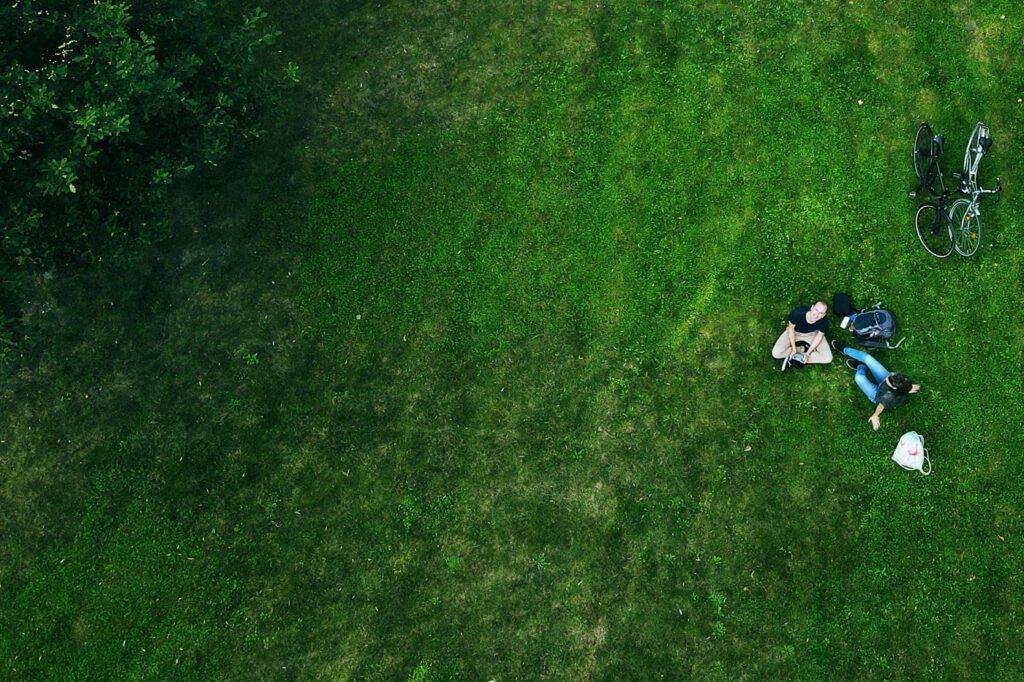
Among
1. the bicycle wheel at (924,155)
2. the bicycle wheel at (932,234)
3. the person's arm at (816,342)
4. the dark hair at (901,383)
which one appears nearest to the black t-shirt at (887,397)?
the dark hair at (901,383)

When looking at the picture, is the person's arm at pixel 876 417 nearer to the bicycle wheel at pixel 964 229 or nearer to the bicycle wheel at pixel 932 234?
the bicycle wheel at pixel 932 234

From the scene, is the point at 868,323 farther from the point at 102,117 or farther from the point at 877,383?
the point at 102,117

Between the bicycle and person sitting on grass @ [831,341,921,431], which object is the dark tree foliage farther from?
the bicycle

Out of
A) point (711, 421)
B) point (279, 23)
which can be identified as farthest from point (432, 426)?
point (279, 23)

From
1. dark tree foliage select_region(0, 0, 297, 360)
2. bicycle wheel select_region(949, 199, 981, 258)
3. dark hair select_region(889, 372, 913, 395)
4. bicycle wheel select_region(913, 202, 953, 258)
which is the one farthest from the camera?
bicycle wheel select_region(913, 202, 953, 258)

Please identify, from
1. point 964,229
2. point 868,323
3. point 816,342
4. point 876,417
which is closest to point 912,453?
point 876,417

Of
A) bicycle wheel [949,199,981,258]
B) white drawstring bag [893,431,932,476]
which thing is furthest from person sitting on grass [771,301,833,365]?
bicycle wheel [949,199,981,258]
